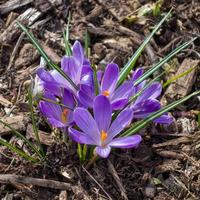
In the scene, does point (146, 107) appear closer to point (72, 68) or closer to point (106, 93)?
point (106, 93)

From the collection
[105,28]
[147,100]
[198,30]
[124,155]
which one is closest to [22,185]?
[124,155]

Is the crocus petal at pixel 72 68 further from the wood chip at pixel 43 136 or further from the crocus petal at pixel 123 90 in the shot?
the wood chip at pixel 43 136

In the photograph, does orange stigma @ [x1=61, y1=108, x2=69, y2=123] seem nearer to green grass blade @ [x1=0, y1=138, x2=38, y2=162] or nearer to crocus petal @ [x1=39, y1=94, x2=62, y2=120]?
crocus petal @ [x1=39, y1=94, x2=62, y2=120]

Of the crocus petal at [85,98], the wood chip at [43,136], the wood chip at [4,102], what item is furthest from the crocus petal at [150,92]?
the wood chip at [4,102]

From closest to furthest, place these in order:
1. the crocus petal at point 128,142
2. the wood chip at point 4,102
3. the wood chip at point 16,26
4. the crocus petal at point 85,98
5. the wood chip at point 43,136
Result: the crocus petal at point 128,142 → the crocus petal at point 85,98 → the wood chip at point 43,136 → the wood chip at point 4,102 → the wood chip at point 16,26

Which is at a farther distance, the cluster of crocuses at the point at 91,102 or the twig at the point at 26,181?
the twig at the point at 26,181

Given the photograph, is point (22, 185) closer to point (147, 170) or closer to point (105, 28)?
point (147, 170)
